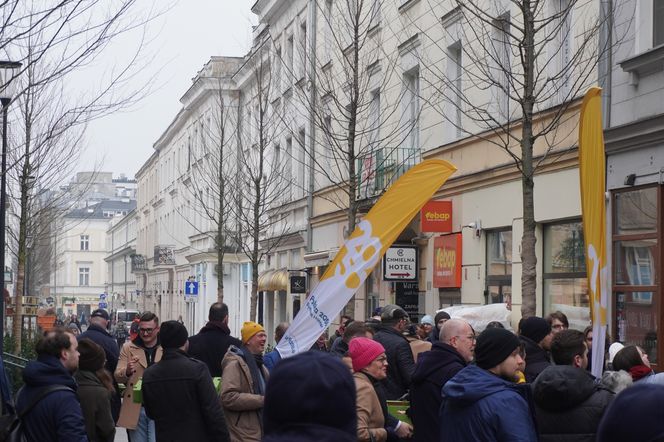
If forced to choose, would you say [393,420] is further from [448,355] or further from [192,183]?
[192,183]

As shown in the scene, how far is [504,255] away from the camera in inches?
784

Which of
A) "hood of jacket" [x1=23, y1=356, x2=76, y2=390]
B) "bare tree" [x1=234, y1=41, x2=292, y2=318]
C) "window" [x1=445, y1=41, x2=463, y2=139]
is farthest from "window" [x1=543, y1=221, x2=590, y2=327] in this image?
"bare tree" [x1=234, y1=41, x2=292, y2=318]

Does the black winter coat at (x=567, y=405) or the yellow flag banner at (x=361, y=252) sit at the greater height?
the yellow flag banner at (x=361, y=252)

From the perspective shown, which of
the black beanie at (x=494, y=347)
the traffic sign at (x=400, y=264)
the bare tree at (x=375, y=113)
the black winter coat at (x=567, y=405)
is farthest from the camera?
the bare tree at (x=375, y=113)

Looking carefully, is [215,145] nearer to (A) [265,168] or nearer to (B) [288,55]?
(A) [265,168]

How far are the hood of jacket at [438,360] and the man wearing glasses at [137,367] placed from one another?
143 inches

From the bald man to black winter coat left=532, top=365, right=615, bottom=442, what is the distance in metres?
1.43

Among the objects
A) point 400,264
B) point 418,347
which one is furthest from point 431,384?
point 400,264

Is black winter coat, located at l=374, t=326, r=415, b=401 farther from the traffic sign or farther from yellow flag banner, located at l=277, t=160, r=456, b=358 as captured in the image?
the traffic sign

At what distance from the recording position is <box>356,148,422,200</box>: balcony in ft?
79.8

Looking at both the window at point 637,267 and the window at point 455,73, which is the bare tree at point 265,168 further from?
the window at point 637,267

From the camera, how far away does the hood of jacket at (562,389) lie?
241 inches

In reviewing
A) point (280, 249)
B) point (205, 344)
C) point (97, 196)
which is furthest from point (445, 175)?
point (97, 196)

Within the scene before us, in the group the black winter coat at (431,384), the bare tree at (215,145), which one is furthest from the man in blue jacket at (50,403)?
the bare tree at (215,145)
